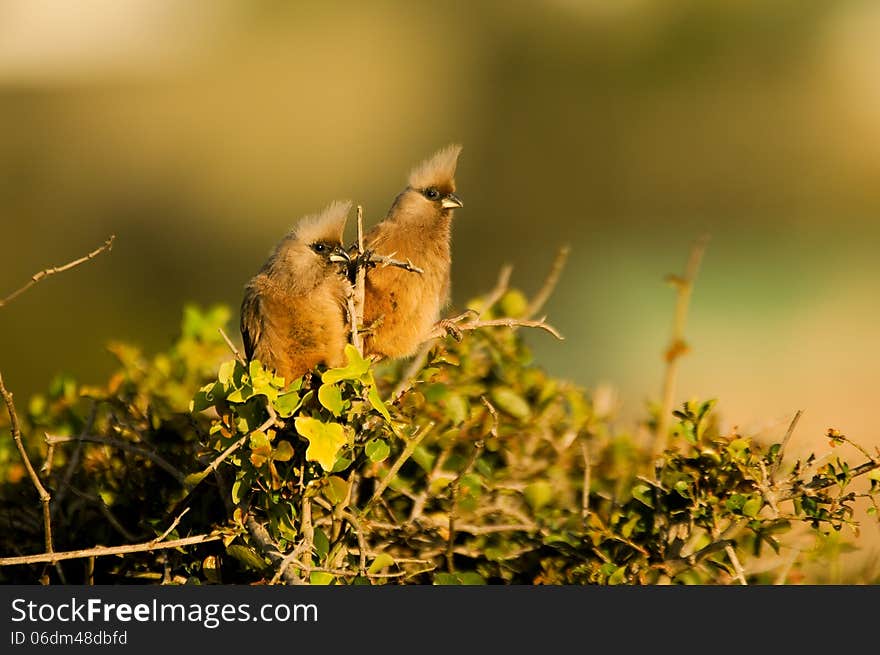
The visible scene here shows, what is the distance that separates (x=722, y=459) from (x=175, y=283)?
30.5 feet

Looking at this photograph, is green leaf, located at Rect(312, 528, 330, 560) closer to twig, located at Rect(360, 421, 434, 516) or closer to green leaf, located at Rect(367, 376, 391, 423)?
twig, located at Rect(360, 421, 434, 516)

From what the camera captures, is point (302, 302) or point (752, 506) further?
point (302, 302)

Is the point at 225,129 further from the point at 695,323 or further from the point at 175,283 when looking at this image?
the point at 695,323

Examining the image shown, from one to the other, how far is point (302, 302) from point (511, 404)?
0.69 m

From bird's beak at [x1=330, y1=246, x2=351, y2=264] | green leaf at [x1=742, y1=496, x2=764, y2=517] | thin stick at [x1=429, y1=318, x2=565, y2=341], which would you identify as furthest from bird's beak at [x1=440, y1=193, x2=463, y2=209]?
green leaf at [x1=742, y1=496, x2=764, y2=517]

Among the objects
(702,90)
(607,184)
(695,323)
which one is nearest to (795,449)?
(695,323)

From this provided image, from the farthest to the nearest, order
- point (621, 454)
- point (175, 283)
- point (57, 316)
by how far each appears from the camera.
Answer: point (175, 283) < point (57, 316) < point (621, 454)

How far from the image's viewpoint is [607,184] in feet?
48.9

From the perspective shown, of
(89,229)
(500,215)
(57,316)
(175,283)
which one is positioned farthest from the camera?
(500,215)

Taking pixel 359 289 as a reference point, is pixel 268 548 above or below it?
below

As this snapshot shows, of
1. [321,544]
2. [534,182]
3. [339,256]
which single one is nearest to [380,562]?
[321,544]

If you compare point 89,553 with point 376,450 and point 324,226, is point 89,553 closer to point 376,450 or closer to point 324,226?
point 376,450

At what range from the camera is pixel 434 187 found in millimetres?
3953

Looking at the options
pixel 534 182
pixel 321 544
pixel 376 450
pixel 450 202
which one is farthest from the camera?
pixel 534 182
